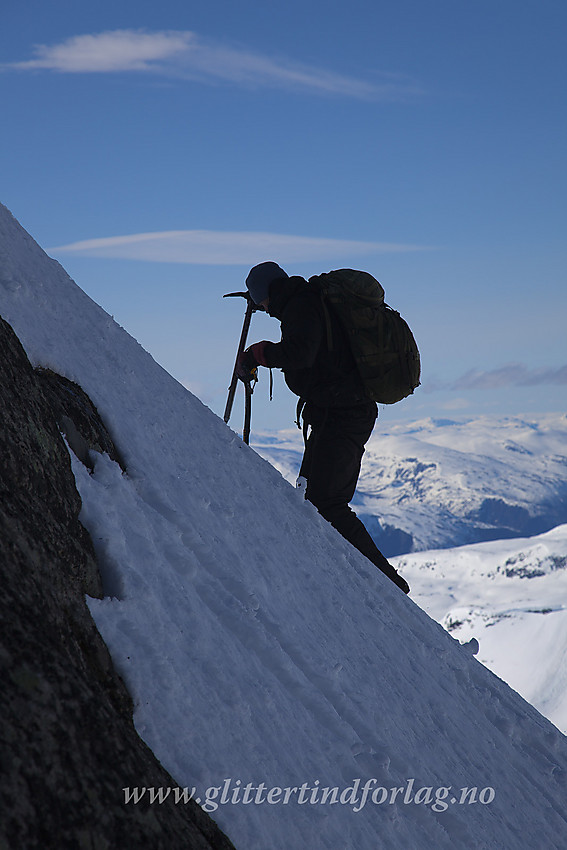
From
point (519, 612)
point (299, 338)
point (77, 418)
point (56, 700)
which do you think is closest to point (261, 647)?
point (77, 418)

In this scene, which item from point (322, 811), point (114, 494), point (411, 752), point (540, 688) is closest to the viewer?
point (322, 811)

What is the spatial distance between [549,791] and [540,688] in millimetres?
92818

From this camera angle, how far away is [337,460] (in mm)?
6254

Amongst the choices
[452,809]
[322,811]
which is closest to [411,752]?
[452,809]

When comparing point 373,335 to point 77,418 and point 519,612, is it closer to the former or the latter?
point 77,418

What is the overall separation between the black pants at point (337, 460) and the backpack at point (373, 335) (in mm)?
439

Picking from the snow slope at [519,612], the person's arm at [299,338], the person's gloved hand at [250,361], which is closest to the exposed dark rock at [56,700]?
the person's arm at [299,338]

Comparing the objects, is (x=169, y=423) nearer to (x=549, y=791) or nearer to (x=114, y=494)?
(x=114, y=494)

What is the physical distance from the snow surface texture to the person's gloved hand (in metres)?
0.53

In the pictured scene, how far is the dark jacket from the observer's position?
579cm

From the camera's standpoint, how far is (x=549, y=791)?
5055mm

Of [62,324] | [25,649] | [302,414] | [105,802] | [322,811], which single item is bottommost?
[322,811]

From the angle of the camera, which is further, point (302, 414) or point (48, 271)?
point (302, 414)

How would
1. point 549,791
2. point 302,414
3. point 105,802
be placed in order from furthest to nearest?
point 302,414 < point 549,791 < point 105,802
